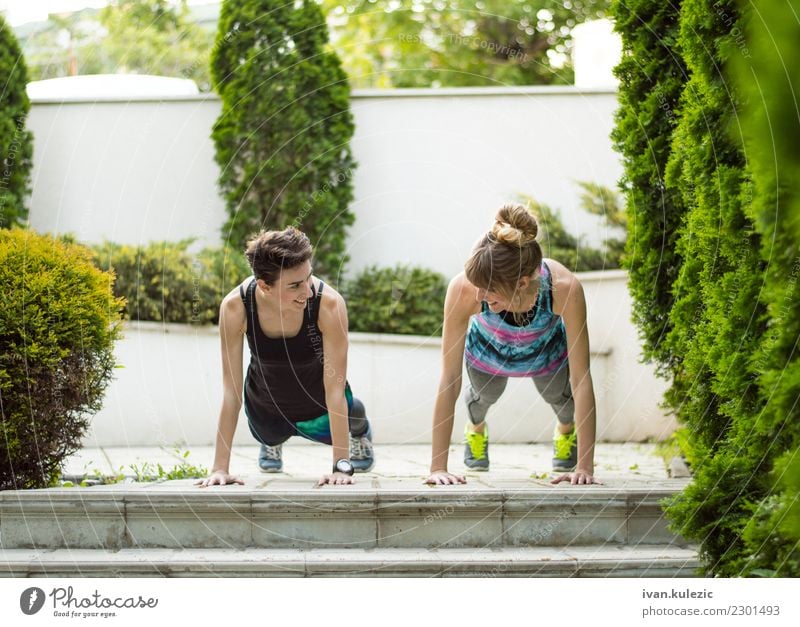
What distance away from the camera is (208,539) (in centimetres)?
392

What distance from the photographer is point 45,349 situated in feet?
13.9

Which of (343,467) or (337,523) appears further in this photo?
(343,467)

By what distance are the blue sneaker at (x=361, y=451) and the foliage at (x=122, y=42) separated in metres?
6.04

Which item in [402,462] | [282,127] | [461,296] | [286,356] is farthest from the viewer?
[282,127]

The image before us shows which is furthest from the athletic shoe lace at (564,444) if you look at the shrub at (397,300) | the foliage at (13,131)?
the foliage at (13,131)

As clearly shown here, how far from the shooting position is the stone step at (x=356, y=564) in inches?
143

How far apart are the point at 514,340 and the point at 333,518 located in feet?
4.97


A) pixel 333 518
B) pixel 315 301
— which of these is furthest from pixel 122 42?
pixel 333 518

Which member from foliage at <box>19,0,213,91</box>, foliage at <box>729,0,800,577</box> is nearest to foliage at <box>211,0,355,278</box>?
foliage at <box>19,0,213,91</box>

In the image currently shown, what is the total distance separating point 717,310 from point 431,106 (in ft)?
22.7

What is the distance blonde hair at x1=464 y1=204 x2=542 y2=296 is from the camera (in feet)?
13.6

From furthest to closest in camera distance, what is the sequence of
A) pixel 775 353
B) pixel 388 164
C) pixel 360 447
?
pixel 388 164 → pixel 360 447 → pixel 775 353

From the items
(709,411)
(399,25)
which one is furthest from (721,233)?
(399,25)

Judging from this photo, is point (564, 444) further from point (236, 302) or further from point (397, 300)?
point (397, 300)
